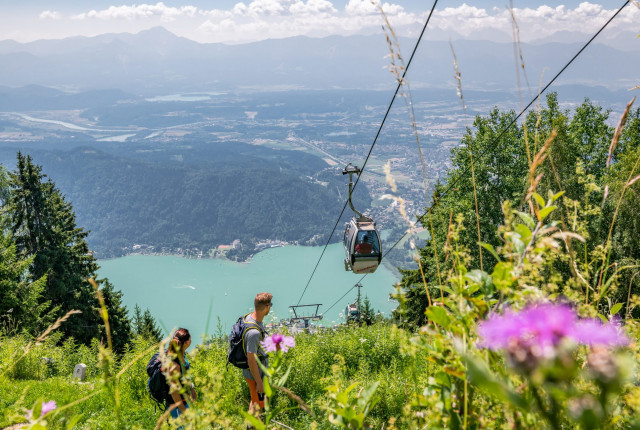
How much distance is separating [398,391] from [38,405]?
11.1 feet

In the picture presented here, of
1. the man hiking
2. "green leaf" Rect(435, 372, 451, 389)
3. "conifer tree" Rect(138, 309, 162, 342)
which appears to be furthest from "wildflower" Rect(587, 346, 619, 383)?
"conifer tree" Rect(138, 309, 162, 342)

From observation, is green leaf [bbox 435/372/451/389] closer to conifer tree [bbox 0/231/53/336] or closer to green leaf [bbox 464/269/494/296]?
green leaf [bbox 464/269/494/296]

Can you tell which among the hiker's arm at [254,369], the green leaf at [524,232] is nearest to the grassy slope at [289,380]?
the hiker's arm at [254,369]

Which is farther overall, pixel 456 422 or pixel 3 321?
pixel 3 321

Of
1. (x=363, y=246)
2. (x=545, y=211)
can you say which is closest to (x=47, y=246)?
(x=363, y=246)

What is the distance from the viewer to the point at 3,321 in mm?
13055

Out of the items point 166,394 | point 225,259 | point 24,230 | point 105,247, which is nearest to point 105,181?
point 105,247

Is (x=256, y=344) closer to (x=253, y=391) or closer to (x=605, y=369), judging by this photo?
(x=253, y=391)

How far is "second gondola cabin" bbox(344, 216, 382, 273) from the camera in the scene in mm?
8180

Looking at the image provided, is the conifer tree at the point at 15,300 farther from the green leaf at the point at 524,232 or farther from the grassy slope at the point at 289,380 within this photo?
the green leaf at the point at 524,232

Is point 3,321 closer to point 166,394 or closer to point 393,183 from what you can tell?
point 166,394

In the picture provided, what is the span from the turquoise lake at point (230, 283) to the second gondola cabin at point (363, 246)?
68097mm

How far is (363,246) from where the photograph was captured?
8289 millimetres

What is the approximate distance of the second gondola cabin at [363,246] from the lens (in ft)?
Answer: 26.8
